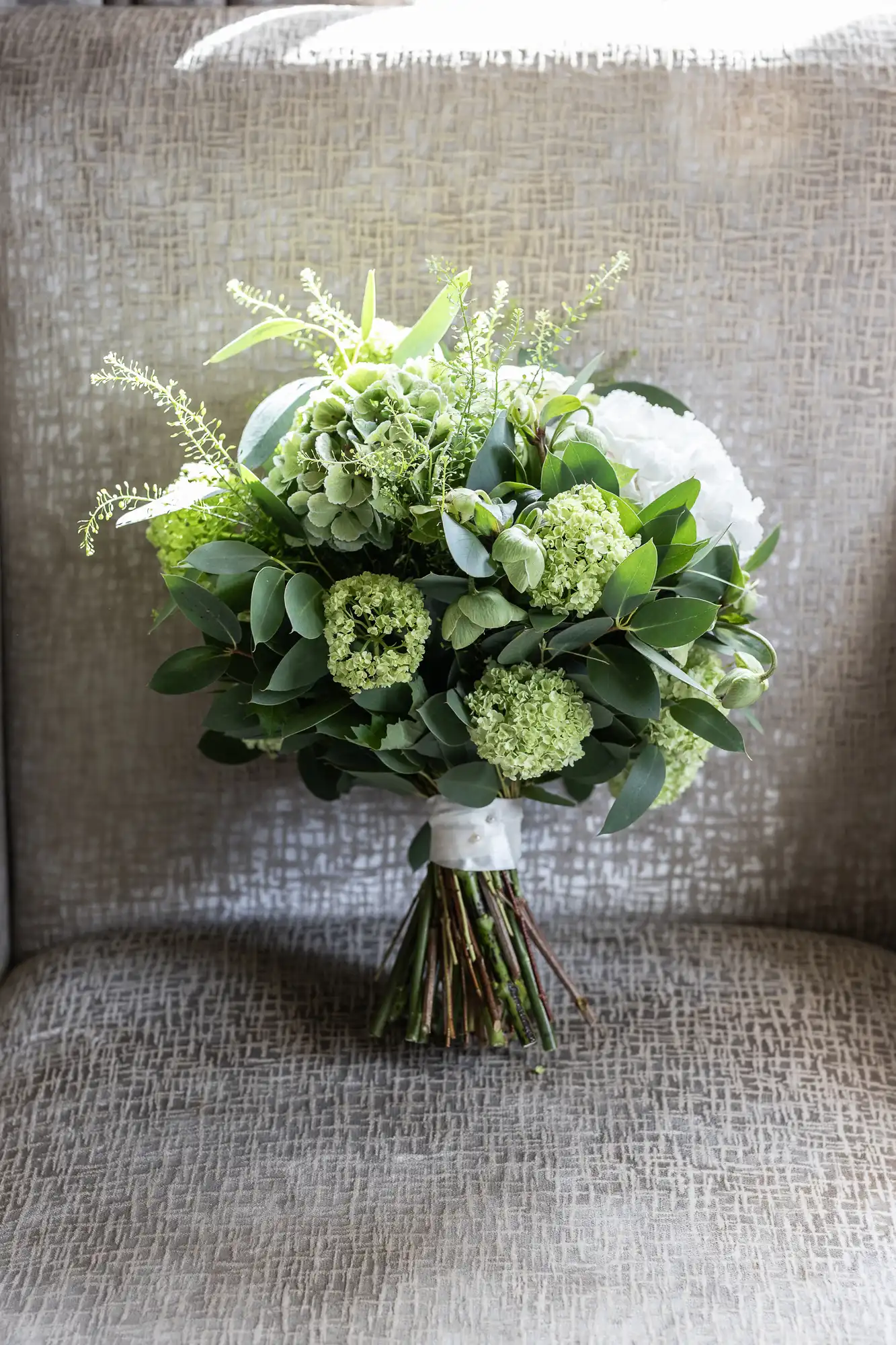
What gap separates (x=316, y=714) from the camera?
792 mm

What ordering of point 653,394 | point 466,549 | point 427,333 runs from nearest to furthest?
point 466,549
point 427,333
point 653,394

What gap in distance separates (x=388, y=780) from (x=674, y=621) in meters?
0.28

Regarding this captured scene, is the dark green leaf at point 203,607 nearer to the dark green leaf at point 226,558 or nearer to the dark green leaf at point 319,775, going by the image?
the dark green leaf at point 226,558

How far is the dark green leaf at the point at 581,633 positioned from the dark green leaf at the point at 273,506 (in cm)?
20

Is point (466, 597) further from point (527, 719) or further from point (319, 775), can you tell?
point (319, 775)

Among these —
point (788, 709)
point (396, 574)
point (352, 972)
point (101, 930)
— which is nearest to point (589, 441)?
point (396, 574)

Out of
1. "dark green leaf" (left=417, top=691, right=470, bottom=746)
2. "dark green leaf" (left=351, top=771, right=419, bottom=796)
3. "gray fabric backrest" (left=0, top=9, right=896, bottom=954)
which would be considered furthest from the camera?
"gray fabric backrest" (left=0, top=9, right=896, bottom=954)

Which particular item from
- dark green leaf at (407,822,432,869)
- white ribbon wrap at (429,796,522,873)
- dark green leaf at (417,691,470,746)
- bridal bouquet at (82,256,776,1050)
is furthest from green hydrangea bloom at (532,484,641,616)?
dark green leaf at (407,822,432,869)

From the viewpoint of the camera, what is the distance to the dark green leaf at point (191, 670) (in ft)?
2.77

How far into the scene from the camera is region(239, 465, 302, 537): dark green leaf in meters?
0.77

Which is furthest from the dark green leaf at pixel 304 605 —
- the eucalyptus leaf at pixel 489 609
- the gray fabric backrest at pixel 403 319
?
the gray fabric backrest at pixel 403 319

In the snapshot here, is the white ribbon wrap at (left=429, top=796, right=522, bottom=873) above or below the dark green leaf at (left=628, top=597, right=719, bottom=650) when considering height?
below

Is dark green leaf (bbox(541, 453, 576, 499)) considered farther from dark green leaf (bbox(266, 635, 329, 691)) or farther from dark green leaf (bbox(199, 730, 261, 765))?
dark green leaf (bbox(199, 730, 261, 765))

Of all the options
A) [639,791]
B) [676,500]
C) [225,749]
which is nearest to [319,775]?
[225,749]
